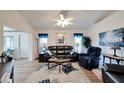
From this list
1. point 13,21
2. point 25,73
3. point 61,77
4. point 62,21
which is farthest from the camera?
point 25,73

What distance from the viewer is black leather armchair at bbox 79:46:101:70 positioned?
479 cm

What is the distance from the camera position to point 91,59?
491 centimetres

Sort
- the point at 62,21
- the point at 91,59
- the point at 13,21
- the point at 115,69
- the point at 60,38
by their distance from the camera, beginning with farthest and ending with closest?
the point at 91,59 < the point at 60,38 < the point at 62,21 < the point at 13,21 < the point at 115,69

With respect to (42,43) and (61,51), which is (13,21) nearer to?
(42,43)

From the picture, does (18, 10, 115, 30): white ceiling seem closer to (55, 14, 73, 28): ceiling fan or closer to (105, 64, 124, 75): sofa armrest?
(55, 14, 73, 28): ceiling fan

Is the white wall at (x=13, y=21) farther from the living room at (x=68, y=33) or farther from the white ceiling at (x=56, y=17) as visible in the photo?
the white ceiling at (x=56, y=17)

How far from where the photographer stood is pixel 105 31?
14.0ft

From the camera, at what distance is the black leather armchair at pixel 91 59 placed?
15.7 feet

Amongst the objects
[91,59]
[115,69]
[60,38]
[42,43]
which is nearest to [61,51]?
[60,38]

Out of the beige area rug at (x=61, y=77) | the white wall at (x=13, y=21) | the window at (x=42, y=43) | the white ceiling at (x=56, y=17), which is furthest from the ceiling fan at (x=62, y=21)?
the beige area rug at (x=61, y=77)

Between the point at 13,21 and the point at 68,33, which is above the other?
the point at 13,21

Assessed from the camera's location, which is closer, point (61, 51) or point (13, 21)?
point (13, 21)
